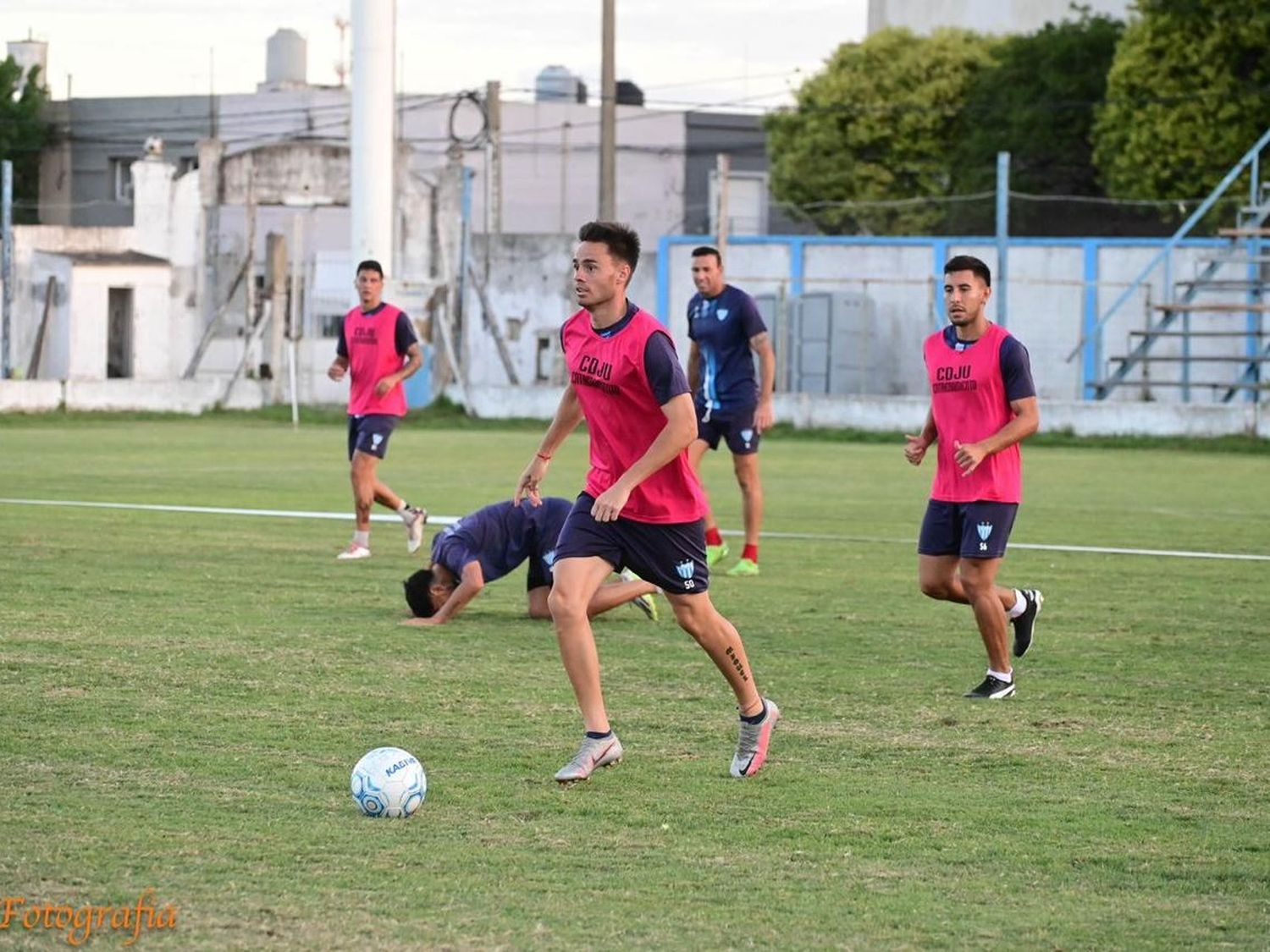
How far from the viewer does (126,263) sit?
142 feet

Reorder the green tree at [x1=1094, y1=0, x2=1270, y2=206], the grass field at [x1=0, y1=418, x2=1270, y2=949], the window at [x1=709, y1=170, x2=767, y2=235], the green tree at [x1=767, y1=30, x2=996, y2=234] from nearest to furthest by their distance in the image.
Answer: the grass field at [x1=0, y1=418, x2=1270, y2=949] → the green tree at [x1=1094, y1=0, x2=1270, y2=206] → the green tree at [x1=767, y1=30, x2=996, y2=234] → the window at [x1=709, y1=170, x2=767, y2=235]

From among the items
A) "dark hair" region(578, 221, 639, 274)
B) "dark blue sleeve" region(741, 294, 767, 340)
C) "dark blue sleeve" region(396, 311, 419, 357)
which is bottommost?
"dark blue sleeve" region(396, 311, 419, 357)

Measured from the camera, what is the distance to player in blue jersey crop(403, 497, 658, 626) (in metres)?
10.6

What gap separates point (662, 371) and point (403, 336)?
7.95m

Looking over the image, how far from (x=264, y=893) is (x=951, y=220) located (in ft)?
139

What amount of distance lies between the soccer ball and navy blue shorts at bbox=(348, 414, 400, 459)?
8.19 m

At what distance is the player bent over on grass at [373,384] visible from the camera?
14.3 metres

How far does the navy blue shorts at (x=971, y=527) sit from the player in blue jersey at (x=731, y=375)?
4.69 meters

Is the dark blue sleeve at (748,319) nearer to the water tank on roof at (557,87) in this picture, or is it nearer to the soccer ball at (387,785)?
the soccer ball at (387,785)

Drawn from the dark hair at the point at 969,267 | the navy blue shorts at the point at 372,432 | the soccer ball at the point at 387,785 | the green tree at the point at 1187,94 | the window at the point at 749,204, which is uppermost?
the green tree at the point at 1187,94

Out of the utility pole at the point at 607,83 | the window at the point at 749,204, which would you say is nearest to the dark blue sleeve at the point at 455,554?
the utility pole at the point at 607,83

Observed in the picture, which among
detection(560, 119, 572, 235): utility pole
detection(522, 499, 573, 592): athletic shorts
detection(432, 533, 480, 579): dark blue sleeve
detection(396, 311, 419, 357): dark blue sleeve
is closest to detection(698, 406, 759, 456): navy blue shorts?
detection(396, 311, 419, 357): dark blue sleeve

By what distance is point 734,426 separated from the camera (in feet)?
46.0

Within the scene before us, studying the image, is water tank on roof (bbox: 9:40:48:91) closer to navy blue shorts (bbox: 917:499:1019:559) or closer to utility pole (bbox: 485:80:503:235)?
utility pole (bbox: 485:80:503:235)
